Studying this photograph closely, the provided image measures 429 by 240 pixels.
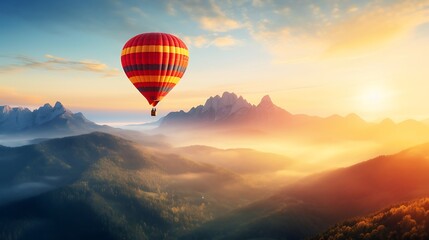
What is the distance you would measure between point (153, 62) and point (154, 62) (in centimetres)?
35

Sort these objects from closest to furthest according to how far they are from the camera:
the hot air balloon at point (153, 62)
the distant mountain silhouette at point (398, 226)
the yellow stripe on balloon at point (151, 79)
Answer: the distant mountain silhouette at point (398, 226)
the hot air balloon at point (153, 62)
the yellow stripe on balloon at point (151, 79)

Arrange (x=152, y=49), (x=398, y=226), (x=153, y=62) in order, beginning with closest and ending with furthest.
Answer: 1. (x=398, y=226)
2. (x=152, y=49)
3. (x=153, y=62)

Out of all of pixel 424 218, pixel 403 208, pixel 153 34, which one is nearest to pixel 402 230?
pixel 424 218

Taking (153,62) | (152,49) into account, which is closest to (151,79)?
(153,62)

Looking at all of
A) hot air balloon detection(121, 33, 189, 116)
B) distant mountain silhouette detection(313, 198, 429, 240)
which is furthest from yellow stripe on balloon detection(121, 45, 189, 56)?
distant mountain silhouette detection(313, 198, 429, 240)

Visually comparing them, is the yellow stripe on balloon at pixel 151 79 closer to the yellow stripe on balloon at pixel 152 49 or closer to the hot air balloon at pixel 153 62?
the hot air balloon at pixel 153 62

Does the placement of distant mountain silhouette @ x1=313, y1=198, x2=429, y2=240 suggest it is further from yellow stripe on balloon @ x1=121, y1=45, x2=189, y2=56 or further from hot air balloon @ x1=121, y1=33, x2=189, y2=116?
yellow stripe on balloon @ x1=121, y1=45, x2=189, y2=56

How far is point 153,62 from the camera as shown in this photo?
11606 centimetres

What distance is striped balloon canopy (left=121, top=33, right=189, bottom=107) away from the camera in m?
116

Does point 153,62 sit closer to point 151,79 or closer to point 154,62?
point 154,62

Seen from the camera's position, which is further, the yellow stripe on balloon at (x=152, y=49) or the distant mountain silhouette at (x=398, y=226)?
the yellow stripe on balloon at (x=152, y=49)

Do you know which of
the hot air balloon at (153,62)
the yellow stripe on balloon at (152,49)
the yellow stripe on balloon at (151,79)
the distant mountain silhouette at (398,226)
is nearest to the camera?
the distant mountain silhouette at (398,226)

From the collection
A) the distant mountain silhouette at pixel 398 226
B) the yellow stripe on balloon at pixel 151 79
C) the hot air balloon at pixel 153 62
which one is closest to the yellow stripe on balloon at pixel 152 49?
the hot air balloon at pixel 153 62

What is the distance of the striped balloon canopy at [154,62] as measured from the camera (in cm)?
11569
